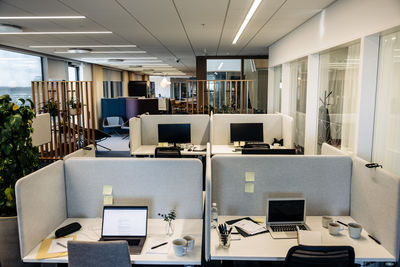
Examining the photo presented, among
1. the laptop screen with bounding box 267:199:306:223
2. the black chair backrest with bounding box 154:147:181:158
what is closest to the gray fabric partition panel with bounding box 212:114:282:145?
the black chair backrest with bounding box 154:147:181:158

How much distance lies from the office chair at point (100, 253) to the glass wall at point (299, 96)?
15.5 feet

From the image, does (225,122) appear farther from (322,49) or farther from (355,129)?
(355,129)

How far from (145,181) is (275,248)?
1.09 m

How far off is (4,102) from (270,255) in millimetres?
2296

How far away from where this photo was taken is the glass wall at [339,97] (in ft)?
12.4

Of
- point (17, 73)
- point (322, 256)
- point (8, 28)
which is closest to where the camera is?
point (322, 256)

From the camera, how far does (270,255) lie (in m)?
2.02

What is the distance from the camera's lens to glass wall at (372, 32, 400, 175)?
2.94 metres

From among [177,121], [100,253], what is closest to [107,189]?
[100,253]

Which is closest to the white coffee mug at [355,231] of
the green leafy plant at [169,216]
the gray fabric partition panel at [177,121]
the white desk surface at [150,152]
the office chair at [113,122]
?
the green leafy plant at [169,216]

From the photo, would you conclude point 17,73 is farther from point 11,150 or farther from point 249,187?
point 249,187

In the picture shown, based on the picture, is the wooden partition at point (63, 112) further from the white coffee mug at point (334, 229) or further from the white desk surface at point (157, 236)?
the white coffee mug at point (334, 229)

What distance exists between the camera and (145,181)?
2527 millimetres

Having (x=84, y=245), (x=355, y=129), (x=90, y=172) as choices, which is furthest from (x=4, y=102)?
(x=355, y=129)
